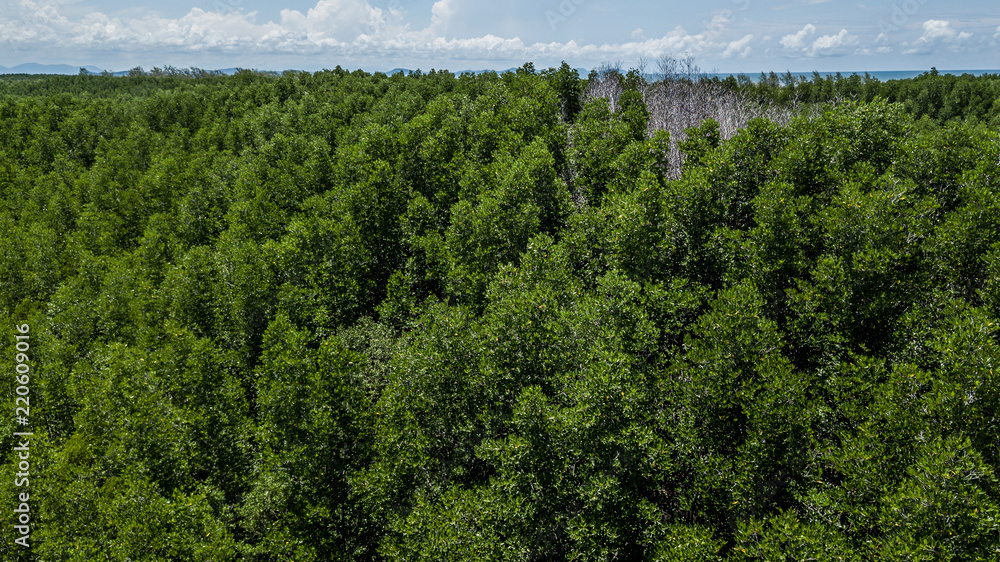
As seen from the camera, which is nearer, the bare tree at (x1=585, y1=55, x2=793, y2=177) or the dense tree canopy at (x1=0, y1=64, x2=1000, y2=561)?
the dense tree canopy at (x1=0, y1=64, x2=1000, y2=561)

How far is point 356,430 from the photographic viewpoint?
3011 centimetres

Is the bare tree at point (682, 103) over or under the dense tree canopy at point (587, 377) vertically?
over

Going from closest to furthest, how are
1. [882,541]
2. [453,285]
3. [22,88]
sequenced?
[882,541]
[453,285]
[22,88]

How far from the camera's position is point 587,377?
953 inches

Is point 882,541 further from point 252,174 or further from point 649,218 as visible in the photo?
point 252,174

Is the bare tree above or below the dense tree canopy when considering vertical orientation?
above

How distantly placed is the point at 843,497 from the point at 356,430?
26.2 metres

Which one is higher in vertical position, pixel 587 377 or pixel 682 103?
pixel 682 103

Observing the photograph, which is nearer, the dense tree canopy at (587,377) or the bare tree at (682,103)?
Answer: the dense tree canopy at (587,377)

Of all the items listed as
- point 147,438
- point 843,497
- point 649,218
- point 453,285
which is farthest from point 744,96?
point 147,438

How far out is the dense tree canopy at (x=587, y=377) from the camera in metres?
20.6

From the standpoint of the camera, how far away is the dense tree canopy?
2056 cm

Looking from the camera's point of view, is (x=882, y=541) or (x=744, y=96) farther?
(x=744, y=96)

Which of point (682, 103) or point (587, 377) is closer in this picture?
point (587, 377)
